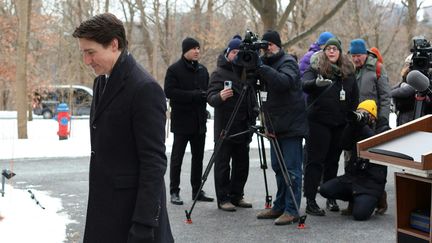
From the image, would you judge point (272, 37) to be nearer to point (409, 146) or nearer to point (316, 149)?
point (316, 149)

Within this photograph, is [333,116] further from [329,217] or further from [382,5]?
[382,5]

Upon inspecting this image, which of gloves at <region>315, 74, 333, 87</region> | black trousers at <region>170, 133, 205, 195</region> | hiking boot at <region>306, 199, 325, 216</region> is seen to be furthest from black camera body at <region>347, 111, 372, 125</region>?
black trousers at <region>170, 133, 205, 195</region>

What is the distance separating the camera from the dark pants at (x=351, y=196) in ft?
20.7

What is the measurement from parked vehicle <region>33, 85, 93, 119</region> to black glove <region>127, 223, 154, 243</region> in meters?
21.2

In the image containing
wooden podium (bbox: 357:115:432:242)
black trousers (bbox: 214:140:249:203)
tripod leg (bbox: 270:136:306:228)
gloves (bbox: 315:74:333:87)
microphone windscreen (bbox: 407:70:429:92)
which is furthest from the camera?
black trousers (bbox: 214:140:249:203)

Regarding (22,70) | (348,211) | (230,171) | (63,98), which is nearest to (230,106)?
(230,171)

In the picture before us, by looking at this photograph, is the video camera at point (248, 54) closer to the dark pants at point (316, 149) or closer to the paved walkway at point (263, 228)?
the dark pants at point (316, 149)

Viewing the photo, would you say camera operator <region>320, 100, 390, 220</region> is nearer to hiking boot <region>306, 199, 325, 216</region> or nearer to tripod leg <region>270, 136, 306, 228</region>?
hiking boot <region>306, 199, 325, 216</region>

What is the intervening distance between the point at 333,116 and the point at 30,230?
334cm

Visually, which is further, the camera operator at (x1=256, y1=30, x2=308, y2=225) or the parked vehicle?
the parked vehicle

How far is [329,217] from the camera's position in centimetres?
655

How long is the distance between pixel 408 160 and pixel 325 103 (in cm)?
343

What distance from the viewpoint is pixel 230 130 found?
6.82 m

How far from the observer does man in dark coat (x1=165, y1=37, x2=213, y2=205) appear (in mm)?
7211
